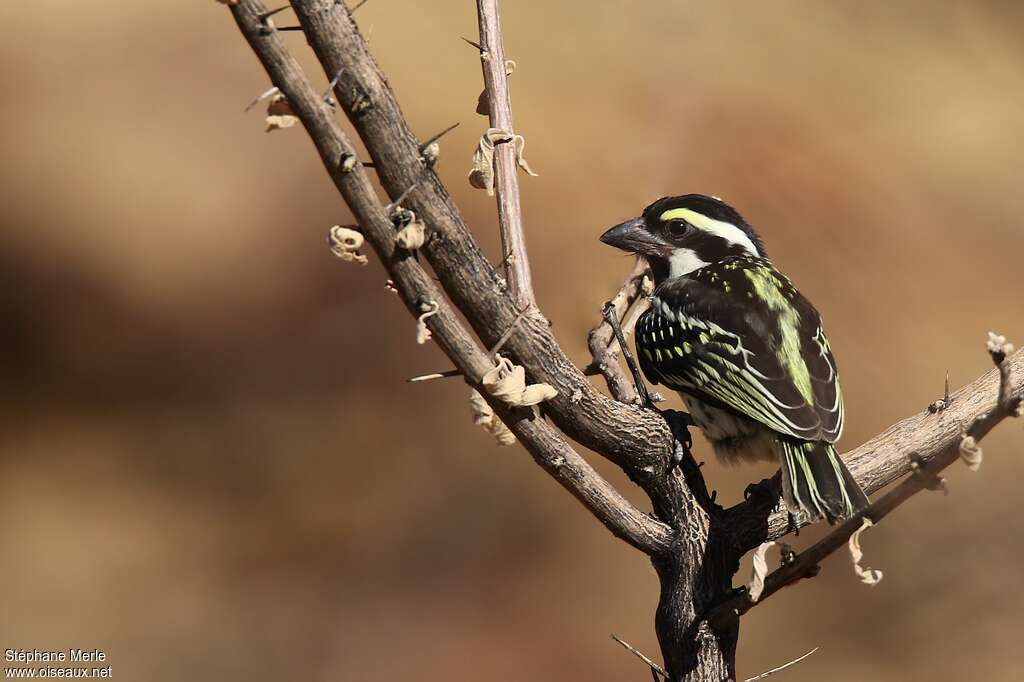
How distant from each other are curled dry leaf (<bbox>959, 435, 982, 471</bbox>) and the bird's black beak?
2.36 m

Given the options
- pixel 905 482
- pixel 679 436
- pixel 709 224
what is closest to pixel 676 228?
pixel 709 224

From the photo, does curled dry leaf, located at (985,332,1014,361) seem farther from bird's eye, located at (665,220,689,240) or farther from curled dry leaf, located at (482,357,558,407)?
bird's eye, located at (665,220,689,240)

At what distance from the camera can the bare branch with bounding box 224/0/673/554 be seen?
217 cm

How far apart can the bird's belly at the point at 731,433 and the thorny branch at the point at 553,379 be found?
45cm

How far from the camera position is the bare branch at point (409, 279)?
2.17 m

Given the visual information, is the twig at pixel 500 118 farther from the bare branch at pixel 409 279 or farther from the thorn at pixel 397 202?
the thorn at pixel 397 202

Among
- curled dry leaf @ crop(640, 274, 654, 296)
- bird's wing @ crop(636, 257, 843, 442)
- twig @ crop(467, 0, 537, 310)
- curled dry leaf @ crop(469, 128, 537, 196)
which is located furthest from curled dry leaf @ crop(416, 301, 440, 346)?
curled dry leaf @ crop(640, 274, 654, 296)

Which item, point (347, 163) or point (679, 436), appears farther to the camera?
point (679, 436)

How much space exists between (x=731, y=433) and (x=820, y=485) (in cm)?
69

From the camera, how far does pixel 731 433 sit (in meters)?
3.92

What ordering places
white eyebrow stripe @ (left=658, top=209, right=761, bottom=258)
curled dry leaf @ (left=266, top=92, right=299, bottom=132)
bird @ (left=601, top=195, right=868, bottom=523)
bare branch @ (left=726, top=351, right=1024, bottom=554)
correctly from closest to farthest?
curled dry leaf @ (left=266, top=92, right=299, bottom=132) → bare branch @ (left=726, top=351, right=1024, bottom=554) → bird @ (left=601, top=195, right=868, bottom=523) → white eyebrow stripe @ (left=658, top=209, right=761, bottom=258)

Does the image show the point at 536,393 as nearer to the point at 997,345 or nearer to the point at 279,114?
the point at 279,114

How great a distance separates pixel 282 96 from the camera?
2195 mm

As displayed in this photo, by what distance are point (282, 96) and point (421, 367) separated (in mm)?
6270
